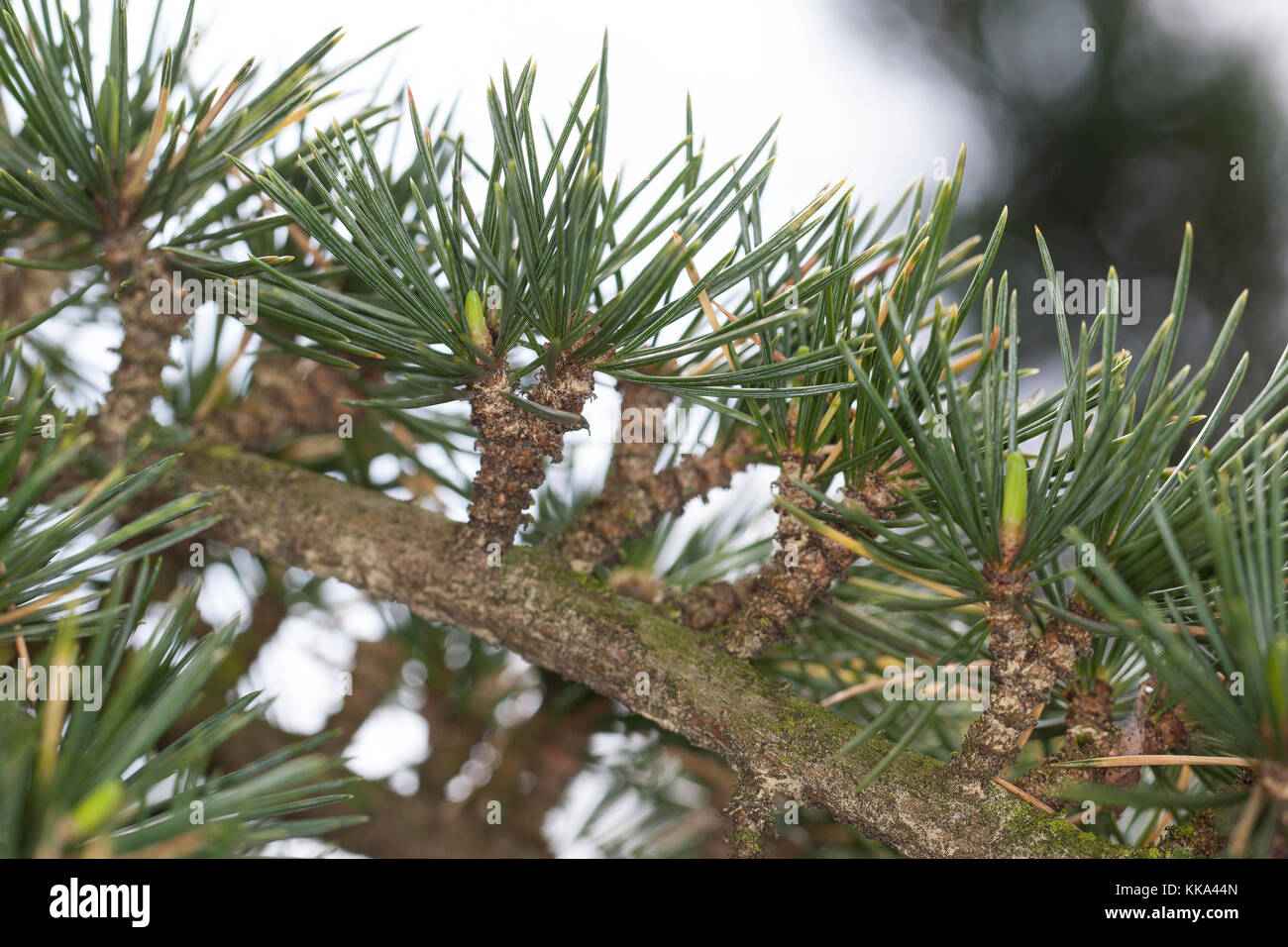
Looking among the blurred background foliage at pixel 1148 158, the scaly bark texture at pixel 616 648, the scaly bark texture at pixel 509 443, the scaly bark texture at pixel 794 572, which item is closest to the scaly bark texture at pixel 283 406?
the scaly bark texture at pixel 616 648

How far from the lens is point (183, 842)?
0.76 ft

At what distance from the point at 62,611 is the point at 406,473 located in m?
0.28

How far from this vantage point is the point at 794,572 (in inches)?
15.9

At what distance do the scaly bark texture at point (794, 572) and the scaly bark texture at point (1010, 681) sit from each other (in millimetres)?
74

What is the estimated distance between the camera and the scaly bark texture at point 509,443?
376 mm

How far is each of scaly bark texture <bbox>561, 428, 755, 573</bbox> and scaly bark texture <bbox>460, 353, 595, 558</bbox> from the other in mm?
43

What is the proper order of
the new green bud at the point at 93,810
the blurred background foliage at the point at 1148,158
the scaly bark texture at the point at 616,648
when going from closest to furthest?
the new green bud at the point at 93,810
the scaly bark texture at the point at 616,648
the blurred background foliage at the point at 1148,158

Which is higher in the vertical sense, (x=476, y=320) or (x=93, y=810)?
(x=476, y=320)

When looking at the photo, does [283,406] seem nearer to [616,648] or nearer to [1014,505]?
[616,648]

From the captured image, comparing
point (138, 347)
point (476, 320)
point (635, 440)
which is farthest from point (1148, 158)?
point (138, 347)

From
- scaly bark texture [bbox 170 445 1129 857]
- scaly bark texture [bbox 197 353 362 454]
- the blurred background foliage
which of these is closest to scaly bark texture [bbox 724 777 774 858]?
scaly bark texture [bbox 170 445 1129 857]

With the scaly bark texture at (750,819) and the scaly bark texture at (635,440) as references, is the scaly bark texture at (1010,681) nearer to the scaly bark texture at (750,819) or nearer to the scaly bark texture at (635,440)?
the scaly bark texture at (750,819)

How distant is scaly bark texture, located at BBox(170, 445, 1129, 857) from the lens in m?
0.34

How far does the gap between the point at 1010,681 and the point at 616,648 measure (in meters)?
0.17
